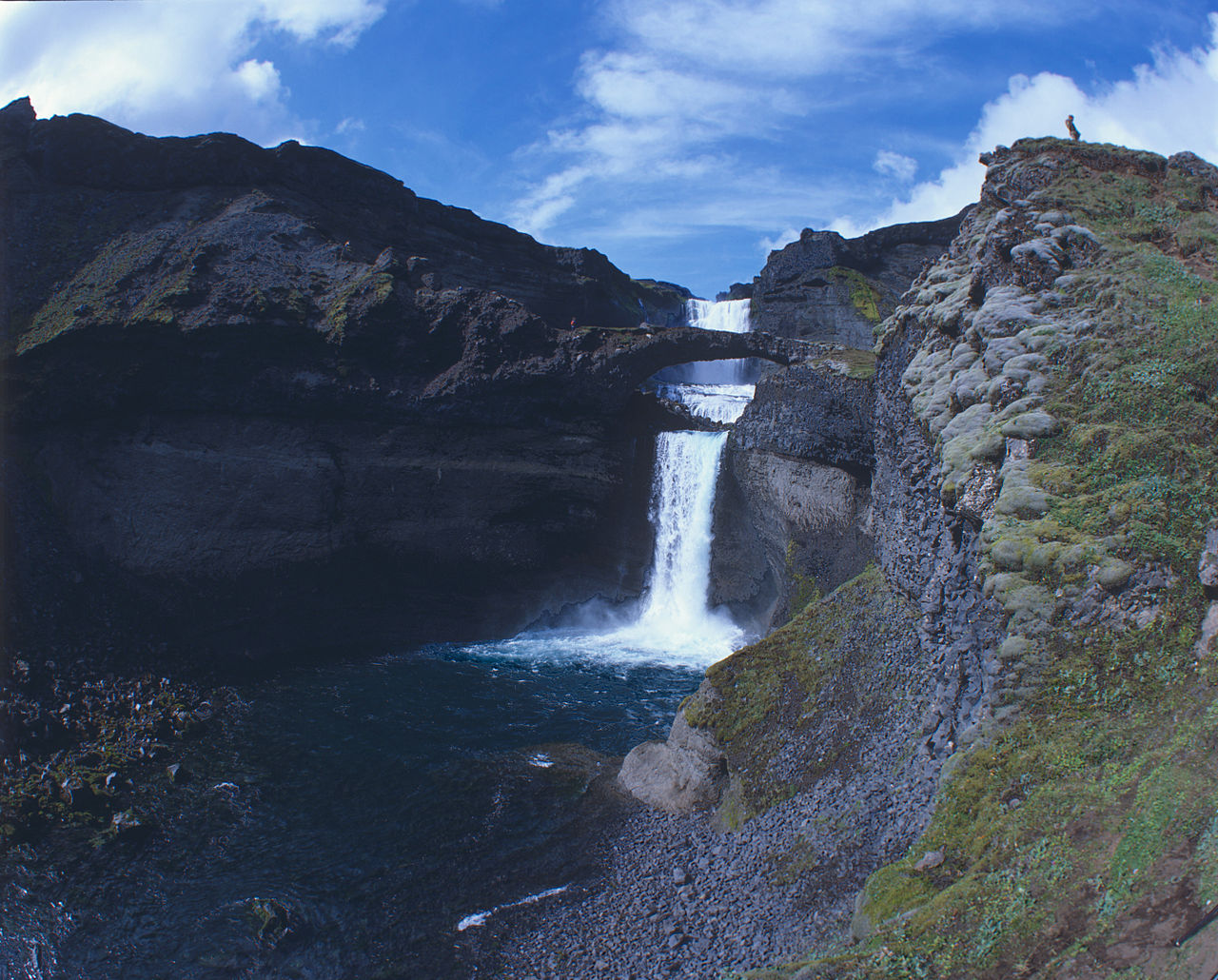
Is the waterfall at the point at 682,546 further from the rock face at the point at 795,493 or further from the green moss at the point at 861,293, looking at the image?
the green moss at the point at 861,293

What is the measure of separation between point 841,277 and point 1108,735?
44.6 m

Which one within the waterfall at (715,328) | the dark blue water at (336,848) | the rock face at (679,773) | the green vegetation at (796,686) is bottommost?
the dark blue water at (336,848)

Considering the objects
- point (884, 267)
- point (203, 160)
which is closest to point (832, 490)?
point (203, 160)

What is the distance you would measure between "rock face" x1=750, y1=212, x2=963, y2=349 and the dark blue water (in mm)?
34012

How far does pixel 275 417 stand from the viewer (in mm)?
25672

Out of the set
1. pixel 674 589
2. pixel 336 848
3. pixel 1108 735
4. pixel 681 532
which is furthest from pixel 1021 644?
pixel 674 589

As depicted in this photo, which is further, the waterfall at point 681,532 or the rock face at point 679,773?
the waterfall at point 681,532

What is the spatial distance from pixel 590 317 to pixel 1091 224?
29.4 m

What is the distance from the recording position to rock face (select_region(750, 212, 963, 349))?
47719mm

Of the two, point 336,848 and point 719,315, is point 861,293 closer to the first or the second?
point 719,315

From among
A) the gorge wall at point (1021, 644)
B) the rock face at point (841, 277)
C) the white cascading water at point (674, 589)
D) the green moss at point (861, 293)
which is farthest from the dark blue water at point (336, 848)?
the rock face at point (841, 277)

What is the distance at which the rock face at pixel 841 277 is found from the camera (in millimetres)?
47719

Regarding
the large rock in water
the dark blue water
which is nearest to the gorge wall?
the dark blue water

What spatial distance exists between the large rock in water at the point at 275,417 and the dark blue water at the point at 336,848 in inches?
251
